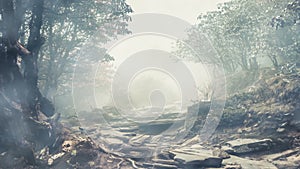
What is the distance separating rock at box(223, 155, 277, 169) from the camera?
454 inches

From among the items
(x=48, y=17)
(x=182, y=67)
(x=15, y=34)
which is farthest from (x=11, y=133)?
(x=182, y=67)

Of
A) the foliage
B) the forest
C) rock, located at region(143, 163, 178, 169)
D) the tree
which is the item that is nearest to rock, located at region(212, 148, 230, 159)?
the forest

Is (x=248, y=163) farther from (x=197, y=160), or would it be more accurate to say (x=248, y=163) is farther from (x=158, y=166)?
(x=158, y=166)

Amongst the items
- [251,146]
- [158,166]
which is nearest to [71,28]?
[158,166]

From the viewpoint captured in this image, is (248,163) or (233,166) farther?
(248,163)

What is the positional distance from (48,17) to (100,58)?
1546 cm

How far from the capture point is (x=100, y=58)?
1314 inches

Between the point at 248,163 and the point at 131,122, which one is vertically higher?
the point at 131,122

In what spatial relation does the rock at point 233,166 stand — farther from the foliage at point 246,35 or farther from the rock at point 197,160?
the foliage at point 246,35

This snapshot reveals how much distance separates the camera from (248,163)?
39.5ft

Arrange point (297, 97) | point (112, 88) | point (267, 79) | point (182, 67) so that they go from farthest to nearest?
point (182, 67), point (112, 88), point (267, 79), point (297, 97)

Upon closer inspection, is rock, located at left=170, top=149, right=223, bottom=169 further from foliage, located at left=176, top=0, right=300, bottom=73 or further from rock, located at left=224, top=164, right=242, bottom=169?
foliage, located at left=176, top=0, right=300, bottom=73

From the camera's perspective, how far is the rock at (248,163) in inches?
454

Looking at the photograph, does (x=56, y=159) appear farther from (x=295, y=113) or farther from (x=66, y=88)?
(x=66, y=88)
